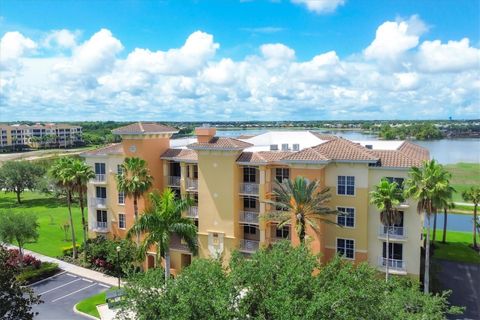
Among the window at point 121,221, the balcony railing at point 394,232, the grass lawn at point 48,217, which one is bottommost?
the grass lawn at point 48,217

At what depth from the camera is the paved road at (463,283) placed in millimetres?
31109

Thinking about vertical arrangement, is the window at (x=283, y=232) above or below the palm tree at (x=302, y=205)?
below

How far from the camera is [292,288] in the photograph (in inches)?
677

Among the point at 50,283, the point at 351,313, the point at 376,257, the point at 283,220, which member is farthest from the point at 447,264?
the point at 50,283

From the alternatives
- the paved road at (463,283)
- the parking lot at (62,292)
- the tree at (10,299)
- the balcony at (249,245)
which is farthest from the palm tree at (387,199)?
the parking lot at (62,292)

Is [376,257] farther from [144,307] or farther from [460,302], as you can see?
[144,307]

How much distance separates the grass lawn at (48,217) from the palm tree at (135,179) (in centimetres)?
1399

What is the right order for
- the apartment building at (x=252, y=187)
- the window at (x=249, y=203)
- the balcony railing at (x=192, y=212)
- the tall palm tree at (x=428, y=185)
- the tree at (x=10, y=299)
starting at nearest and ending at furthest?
the tree at (x=10, y=299) → the tall palm tree at (x=428, y=185) → the apartment building at (x=252, y=187) → the window at (x=249, y=203) → the balcony railing at (x=192, y=212)

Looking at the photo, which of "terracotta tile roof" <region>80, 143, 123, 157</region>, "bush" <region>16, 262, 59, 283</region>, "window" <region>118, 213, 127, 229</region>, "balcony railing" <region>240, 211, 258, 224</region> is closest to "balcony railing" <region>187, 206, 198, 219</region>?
"balcony railing" <region>240, 211, 258, 224</region>

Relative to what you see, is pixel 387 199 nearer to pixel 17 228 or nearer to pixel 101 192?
pixel 101 192

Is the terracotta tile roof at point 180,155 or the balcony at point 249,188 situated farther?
the terracotta tile roof at point 180,155

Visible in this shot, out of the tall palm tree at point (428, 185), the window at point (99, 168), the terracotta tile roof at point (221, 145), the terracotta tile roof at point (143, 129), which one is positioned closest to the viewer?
the tall palm tree at point (428, 185)

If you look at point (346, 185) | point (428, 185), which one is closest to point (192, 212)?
point (346, 185)

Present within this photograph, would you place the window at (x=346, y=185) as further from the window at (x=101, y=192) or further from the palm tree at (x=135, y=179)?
the window at (x=101, y=192)
